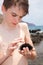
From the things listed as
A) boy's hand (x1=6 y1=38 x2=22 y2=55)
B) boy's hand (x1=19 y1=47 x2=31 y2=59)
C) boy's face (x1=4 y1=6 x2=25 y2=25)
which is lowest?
boy's hand (x1=19 y1=47 x2=31 y2=59)

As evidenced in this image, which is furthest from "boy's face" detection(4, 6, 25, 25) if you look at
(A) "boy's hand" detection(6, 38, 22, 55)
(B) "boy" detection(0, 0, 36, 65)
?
(A) "boy's hand" detection(6, 38, 22, 55)

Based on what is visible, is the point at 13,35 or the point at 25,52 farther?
the point at 13,35

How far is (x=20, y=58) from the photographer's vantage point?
221cm

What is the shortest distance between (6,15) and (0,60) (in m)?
0.37

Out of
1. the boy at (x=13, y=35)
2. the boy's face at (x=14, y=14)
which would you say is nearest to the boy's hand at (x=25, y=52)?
the boy at (x=13, y=35)

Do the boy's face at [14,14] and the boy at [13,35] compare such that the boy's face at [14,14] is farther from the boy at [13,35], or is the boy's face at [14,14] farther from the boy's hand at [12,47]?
the boy's hand at [12,47]

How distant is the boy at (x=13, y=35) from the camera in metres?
2.10

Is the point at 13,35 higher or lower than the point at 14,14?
lower

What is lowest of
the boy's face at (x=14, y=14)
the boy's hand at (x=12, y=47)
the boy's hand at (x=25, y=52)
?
the boy's hand at (x=25, y=52)

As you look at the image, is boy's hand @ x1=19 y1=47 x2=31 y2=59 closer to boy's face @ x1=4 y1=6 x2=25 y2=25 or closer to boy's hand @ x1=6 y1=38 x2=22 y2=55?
boy's hand @ x1=6 y1=38 x2=22 y2=55

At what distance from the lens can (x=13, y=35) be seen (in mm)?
2229

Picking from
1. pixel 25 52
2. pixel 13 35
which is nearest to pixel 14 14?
pixel 13 35

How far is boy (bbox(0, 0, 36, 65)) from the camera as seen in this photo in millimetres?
2102

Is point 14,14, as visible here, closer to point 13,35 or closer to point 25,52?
point 13,35
